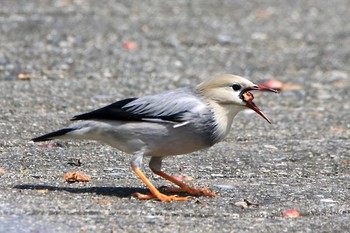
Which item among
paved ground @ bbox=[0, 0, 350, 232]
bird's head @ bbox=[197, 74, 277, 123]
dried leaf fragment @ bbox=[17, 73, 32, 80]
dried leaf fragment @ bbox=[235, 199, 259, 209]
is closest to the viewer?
paved ground @ bbox=[0, 0, 350, 232]

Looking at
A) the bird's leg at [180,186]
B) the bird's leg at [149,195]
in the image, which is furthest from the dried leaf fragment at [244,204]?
the bird's leg at [149,195]

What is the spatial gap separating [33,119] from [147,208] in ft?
9.78

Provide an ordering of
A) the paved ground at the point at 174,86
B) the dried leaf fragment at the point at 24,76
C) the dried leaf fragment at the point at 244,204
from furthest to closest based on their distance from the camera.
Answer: the dried leaf fragment at the point at 24,76 < the dried leaf fragment at the point at 244,204 < the paved ground at the point at 174,86

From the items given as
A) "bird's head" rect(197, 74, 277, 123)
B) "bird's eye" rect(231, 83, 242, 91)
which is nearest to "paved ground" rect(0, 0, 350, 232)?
"bird's head" rect(197, 74, 277, 123)


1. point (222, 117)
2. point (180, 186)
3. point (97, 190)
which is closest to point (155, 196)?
point (180, 186)

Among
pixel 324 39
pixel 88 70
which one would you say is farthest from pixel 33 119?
pixel 324 39

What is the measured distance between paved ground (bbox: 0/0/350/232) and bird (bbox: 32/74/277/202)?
36 cm

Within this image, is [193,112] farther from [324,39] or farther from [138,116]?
[324,39]

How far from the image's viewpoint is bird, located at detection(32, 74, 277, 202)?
577 cm

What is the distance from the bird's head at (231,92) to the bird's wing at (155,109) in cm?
11

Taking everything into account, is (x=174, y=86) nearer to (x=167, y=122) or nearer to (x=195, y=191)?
(x=195, y=191)

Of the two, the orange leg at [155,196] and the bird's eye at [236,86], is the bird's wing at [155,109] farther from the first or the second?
the orange leg at [155,196]

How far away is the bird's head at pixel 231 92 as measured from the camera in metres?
5.89

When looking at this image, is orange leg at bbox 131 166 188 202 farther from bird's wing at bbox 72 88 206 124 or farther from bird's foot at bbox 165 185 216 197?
bird's wing at bbox 72 88 206 124
